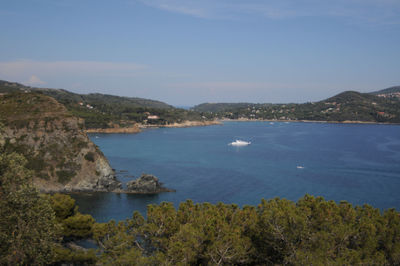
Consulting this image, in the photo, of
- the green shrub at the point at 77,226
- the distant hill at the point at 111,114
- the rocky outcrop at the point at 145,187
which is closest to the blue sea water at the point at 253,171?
the rocky outcrop at the point at 145,187

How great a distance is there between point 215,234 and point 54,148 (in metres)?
36.6

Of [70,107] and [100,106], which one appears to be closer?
[70,107]

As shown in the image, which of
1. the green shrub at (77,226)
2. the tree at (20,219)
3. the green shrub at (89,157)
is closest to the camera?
the tree at (20,219)

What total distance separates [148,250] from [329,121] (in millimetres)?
169763

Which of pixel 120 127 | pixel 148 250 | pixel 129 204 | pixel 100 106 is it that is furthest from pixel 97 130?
pixel 148 250

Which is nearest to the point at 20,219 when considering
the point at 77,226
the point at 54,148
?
the point at 77,226

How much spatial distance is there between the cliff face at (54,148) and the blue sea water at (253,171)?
349 centimetres

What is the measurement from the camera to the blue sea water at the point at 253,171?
39.6m

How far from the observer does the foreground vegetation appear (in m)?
12.3

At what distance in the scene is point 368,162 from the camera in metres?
62.2

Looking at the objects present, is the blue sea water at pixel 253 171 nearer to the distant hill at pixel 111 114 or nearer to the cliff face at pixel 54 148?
the cliff face at pixel 54 148

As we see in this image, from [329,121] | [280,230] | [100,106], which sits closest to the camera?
[280,230]

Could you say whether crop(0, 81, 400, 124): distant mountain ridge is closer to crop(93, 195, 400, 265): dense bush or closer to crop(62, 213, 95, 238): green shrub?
crop(62, 213, 95, 238): green shrub

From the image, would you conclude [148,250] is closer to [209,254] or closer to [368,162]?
[209,254]
